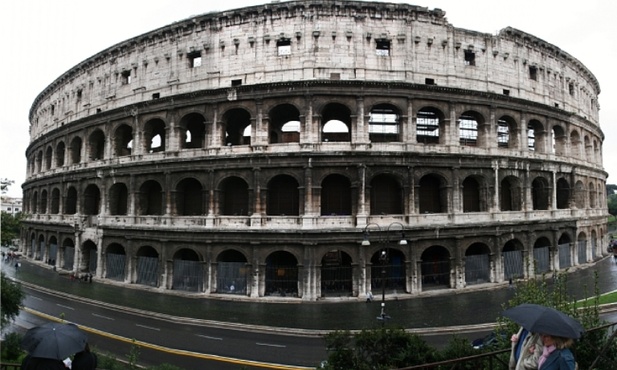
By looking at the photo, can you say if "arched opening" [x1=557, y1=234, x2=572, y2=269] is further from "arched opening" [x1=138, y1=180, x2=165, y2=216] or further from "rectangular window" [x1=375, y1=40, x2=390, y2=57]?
"arched opening" [x1=138, y1=180, x2=165, y2=216]

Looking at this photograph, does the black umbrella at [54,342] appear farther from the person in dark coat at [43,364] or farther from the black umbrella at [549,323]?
the black umbrella at [549,323]

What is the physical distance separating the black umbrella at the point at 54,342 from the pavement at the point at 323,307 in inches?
526

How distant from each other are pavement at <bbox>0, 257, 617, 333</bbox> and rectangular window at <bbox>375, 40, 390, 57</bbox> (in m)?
17.5

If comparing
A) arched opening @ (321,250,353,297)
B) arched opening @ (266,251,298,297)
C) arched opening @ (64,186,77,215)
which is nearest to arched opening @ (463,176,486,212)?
arched opening @ (321,250,353,297)

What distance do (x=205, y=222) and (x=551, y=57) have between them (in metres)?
33.8

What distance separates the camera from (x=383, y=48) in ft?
85.3

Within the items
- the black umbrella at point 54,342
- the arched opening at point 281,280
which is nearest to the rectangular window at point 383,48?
the arched opening at point 281,280

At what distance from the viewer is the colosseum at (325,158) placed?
2414cm

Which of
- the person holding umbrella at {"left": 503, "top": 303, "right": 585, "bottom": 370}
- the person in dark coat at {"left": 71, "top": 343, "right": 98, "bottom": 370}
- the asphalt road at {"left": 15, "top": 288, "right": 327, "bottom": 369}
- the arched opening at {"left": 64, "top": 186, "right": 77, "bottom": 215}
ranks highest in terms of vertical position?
the arched opening at {"left": 64, "top": 186, "right": 77, "bottom": 215}

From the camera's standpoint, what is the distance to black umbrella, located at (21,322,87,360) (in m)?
5.59

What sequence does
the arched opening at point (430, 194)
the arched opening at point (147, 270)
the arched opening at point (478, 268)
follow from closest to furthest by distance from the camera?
the arched opening at point (478, 268) < the arched opening at point (430, 194) < the arched opening at point (147, 270)

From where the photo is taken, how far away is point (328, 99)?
24.8m

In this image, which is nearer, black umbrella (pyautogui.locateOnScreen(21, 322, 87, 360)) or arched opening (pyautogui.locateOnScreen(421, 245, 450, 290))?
black umbrella (pyautogui.locateOnScreen(21, 322, 87, 360))

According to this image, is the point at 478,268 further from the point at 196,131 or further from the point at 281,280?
the point at 196,131
